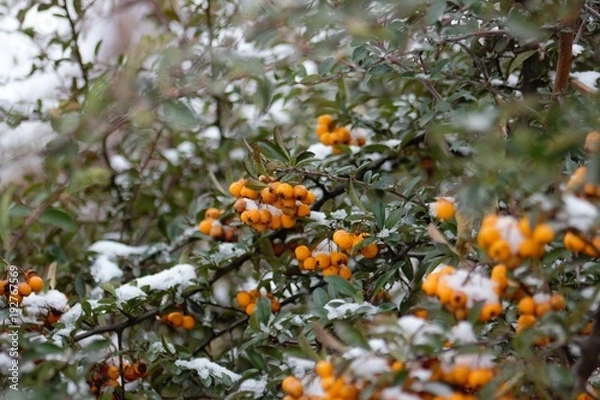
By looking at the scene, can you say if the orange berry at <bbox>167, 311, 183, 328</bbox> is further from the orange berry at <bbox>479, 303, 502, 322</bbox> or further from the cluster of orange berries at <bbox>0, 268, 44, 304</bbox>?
the orange berry at <bbox>479, 303, 502, 322</bbox>

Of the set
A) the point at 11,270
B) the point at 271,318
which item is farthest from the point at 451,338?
the point at 11,270

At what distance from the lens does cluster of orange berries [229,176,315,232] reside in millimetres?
1471

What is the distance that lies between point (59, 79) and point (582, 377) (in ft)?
6.59

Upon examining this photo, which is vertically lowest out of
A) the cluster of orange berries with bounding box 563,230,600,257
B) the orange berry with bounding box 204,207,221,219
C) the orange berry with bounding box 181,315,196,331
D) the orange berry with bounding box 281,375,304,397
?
the orange berry with bounding box 181,315,196,331

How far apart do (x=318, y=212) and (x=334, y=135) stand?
40 cm

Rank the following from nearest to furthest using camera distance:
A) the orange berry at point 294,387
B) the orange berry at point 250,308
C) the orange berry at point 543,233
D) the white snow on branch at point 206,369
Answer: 1. the orange berry at point 543,233
2. the orange berry at point 294,387
3. the white snow on branch at point 206,369
4. the orange berry at point 250,308

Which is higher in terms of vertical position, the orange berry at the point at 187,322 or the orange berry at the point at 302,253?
the orange berry at the point at 302,253

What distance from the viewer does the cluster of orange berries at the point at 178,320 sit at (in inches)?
A: 66.9

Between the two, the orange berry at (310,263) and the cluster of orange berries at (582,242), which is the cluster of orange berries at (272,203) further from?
the cluster of orange berries at (582,242)

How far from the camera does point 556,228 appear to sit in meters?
0.93

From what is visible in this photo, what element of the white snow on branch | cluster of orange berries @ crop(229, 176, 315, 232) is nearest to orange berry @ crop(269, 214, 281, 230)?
cluster of orange berries @ crop(229, 176, 315, 232)

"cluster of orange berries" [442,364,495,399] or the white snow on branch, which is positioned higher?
"cluster of orange berries" [442,364,495,399]

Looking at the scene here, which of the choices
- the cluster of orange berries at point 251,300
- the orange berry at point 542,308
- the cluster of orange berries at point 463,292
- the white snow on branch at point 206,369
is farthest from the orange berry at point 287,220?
the orange berry at point 542,308

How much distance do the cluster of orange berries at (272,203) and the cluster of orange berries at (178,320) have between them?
34 cm
